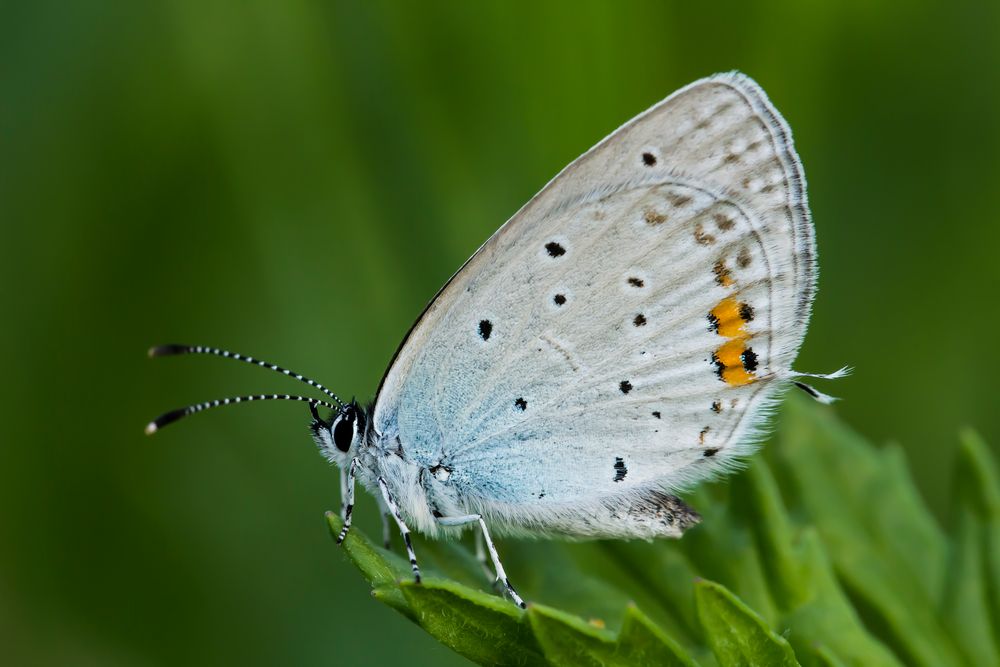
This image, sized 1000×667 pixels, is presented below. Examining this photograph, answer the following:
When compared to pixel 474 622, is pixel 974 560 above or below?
below

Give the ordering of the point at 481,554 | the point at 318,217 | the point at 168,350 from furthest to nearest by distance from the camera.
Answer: the point at 318,217, the point at 481,554, the point at 168,350

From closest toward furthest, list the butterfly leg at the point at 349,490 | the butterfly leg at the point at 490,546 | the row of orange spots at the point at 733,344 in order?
→ the butterfly leg at the point at 490,546, the row of orange spots at the point at 733,344, the butterfly leg at the point at 349,490

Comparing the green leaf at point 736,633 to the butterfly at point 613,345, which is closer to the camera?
the green leaf at point 736,633

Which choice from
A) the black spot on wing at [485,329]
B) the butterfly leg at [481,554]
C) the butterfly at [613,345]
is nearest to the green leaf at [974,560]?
the butterfly at [613,345]

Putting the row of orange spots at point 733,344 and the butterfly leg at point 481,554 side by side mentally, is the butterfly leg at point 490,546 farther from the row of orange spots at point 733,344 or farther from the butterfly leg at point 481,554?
the row of orange spots at point 733,344

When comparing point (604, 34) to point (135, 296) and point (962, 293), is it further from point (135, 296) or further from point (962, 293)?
point (135, 296)

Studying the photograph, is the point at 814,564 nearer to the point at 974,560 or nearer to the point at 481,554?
the point at 974,560

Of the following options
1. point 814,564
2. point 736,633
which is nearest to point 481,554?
point 814,564

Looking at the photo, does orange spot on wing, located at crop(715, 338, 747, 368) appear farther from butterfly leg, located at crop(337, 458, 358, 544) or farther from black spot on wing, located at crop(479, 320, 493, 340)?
butterfly leg, located at crop(337, 458, 358, 544)
